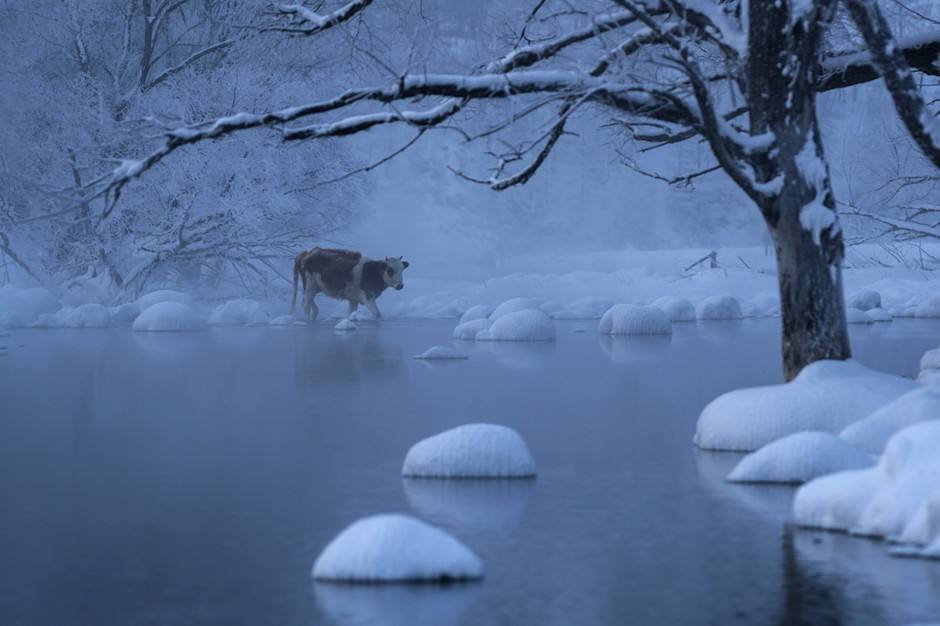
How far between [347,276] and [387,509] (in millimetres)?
23800

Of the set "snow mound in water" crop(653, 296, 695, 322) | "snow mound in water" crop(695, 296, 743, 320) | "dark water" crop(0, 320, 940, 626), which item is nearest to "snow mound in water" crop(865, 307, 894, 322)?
"snow mound in water" crop(695, 296, 743, 320)

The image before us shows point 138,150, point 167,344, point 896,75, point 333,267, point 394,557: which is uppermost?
point 138,150

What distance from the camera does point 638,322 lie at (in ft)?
76.3

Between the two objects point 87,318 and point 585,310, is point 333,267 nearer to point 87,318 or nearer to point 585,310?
point 87,318

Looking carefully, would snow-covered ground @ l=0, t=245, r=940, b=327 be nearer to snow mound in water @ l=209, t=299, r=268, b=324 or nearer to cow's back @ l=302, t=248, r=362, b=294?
snow mound in water @ l=209, t=299, r=268, b=324

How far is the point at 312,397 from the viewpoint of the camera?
12.2 m

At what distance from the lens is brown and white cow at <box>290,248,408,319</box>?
29891 millimetres

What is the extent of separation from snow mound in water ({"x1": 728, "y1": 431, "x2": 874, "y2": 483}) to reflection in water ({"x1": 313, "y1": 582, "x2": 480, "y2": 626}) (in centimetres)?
268

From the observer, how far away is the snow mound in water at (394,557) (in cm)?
479

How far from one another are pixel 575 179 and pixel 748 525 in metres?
80.7

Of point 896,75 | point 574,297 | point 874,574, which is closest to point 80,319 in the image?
point 574,297

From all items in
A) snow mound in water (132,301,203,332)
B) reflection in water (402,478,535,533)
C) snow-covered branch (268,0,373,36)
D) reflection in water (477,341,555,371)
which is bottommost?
reflection in water (402,478,535,533)

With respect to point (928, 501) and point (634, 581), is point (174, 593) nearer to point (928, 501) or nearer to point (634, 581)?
point (634, 581)

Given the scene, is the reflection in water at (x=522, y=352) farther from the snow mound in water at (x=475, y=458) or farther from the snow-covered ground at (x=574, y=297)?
the snow mound in water at (x=475, y=458)
